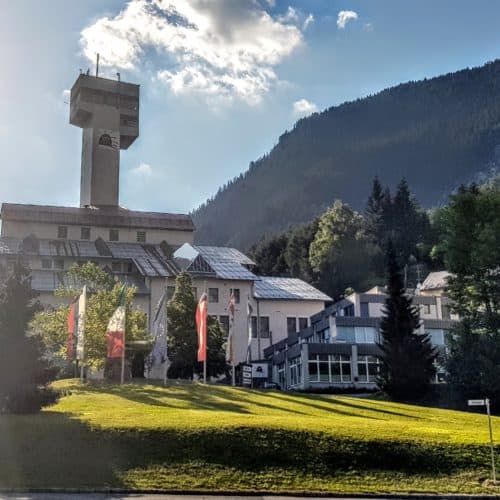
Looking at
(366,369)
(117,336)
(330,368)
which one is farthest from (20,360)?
(366,369)

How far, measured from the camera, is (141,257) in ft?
239

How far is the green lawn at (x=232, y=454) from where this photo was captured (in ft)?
64.9

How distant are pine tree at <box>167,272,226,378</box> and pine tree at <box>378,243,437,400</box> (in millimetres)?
13243

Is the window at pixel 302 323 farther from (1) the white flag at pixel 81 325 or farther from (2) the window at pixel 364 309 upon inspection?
(1) the white flag at pixel 81 325

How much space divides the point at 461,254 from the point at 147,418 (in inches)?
1194

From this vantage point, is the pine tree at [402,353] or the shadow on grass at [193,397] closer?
the shadow on grass at [193,397]

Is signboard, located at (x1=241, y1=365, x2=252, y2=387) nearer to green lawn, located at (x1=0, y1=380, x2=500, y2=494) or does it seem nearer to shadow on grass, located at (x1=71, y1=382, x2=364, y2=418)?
shadow on grass, located at (x1=71, y1=382, x2=364, y2=418)

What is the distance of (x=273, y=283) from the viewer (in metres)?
78.9

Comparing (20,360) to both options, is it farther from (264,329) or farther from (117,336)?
(264,329)

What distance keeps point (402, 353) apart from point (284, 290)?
31.5m

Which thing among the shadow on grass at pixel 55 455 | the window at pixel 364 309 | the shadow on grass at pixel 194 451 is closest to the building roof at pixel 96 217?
the window at pixel 364 309

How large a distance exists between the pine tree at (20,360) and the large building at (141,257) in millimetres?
38104

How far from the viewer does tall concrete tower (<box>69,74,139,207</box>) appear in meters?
86.1

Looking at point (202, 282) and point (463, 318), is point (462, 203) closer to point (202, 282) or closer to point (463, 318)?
point (463, 318)
